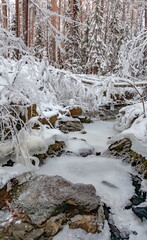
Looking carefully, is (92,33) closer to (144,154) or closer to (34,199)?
(144,154)

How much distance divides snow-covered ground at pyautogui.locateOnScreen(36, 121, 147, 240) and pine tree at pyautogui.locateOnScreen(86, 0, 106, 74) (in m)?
14.3

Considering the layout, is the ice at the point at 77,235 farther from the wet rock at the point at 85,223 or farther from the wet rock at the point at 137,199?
the wet rock at the point at 137,199

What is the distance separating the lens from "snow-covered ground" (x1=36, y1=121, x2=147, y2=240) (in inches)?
134

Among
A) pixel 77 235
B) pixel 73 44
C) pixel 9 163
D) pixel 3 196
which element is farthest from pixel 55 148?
pixel 73 44

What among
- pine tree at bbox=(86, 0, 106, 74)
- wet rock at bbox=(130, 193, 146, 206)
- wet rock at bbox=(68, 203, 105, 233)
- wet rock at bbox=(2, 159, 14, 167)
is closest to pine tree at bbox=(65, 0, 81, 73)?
pine tree at bbox=(86, 0, 106, 74)

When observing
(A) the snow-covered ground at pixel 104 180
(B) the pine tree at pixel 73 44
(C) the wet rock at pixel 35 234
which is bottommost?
(A) the snow-covered ground at pixel 104 180

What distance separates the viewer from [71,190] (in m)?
3.97

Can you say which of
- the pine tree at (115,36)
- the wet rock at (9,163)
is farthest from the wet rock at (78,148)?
the pine tree at (115,36)

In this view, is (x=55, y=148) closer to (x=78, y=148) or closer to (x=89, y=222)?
(x=78, y=148)

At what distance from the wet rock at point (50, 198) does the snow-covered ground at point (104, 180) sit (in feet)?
1.18

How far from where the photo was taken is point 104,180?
495 cm

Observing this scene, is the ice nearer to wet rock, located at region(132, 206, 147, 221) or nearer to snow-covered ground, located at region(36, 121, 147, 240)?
snow-covered ground, located at region(36, 121, 147, 240)

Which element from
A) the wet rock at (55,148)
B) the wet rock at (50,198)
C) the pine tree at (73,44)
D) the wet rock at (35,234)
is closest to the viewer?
the wet rock at (35,234)

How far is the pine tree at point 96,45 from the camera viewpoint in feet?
66.4
